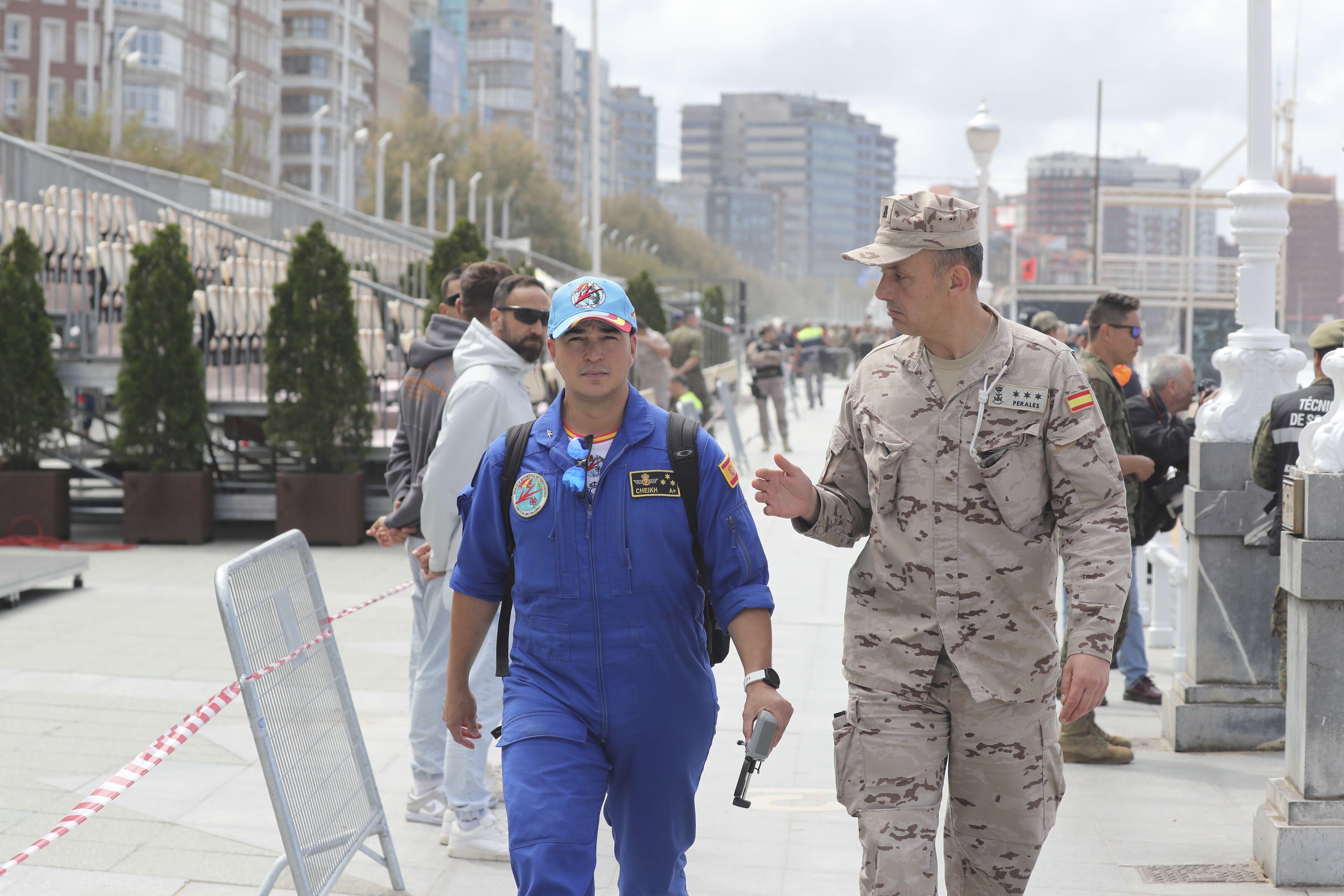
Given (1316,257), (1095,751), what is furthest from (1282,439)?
(1316,257)

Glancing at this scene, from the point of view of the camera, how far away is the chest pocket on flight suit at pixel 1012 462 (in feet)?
11.6

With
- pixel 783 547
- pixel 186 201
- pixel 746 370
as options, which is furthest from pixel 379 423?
pixel 746 370

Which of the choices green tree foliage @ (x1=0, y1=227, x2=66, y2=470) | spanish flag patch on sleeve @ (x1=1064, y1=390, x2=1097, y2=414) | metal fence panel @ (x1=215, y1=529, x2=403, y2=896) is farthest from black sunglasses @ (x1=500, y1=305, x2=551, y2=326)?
green tree foliage @ (x1=0, y1=227, x2=66, y2=470)

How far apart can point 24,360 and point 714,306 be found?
98.9ft

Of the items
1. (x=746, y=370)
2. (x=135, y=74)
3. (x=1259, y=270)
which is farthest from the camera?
(x=135, y=74)

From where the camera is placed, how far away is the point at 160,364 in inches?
509

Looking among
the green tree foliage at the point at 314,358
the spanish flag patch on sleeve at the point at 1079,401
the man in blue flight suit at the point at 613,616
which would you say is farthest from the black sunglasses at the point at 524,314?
the green tree foliage at the point at 314,358

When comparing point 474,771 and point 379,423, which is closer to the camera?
point 474,771

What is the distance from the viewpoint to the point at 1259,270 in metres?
6.51

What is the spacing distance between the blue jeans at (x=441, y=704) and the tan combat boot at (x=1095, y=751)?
273 cm

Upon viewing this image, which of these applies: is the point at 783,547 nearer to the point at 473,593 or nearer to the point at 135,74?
the point at 473,593

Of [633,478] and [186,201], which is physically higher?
[186,201]

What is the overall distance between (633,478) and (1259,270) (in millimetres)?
4174

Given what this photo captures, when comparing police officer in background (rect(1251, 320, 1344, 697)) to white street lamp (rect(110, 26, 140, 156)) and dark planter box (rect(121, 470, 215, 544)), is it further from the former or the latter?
white street lamp (rect(110, 26, 140, 156))
